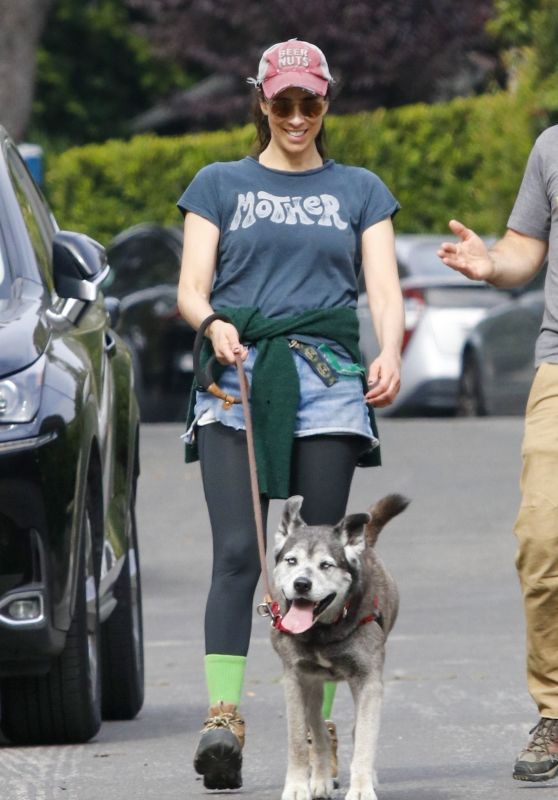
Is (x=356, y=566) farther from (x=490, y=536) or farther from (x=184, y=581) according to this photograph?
(x=490, y=536)

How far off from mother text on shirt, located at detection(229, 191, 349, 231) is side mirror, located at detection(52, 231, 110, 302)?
110 centimetres

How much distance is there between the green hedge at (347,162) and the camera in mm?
28016

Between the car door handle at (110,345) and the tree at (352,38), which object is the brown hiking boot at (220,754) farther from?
the tree at (352,38)

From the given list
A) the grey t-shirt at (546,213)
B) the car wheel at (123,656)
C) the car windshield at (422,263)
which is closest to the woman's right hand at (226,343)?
the grey t-shirt at (546,213)

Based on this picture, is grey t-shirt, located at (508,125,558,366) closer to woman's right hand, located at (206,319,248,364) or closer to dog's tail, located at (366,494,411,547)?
dog's tail, located at (366,494,411,547)

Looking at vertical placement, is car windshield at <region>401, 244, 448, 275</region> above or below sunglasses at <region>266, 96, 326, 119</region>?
below

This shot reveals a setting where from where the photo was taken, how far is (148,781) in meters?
6.25

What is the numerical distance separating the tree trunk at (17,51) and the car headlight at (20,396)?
1750 centimetres

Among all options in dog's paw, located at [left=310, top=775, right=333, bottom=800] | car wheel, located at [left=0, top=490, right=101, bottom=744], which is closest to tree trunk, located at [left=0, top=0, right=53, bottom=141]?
car wheel, located at [left=0, top=490, right=101, bottom=744]

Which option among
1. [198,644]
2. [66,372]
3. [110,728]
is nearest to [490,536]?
[198,644]

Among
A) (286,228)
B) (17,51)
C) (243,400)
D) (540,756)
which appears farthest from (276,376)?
(17,51)

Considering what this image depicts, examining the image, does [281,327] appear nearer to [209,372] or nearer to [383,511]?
[209,372]

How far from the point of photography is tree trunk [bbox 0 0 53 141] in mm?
23656

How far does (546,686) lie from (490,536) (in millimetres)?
7186
